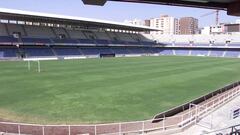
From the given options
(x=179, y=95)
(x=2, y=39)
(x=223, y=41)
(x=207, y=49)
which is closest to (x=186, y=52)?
(x=207, y=49)

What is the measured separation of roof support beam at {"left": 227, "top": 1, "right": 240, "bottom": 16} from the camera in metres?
7.40

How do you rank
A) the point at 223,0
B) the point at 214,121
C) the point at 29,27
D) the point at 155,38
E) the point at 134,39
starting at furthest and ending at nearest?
the point at 155,38, the point at 134,39, the point at 29,27, the point at 214,121, the point at 223,0

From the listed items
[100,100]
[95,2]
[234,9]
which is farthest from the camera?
[100,100]

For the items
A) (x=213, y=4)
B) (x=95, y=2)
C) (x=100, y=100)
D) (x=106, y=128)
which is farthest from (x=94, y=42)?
(x=95, y=2)

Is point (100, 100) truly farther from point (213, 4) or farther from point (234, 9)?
point (234, 9)

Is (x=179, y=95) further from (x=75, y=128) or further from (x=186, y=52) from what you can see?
(x=186, y=52)

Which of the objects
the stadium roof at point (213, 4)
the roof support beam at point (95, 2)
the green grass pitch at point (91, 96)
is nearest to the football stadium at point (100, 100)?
the green grass pitch at point (91, 96)

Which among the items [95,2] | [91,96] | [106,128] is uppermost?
[95,2]

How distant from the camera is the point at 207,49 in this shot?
87.2m

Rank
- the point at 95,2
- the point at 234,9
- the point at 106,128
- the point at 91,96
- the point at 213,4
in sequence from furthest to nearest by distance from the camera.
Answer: the point at 91,96 → the point at 106,128 → the point at 213,4 → the point at 234,9 → the point at 95,2

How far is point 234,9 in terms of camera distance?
24.6 feet

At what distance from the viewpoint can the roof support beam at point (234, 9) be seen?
7.40 meters

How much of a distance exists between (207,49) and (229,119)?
7544cm

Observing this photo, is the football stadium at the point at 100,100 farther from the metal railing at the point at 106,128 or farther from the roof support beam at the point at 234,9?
the roof support beam at the point at 234,9
